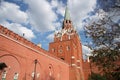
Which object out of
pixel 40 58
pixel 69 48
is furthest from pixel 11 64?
pixel 69 48

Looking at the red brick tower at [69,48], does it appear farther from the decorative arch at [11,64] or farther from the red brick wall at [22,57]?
the decorative arch at [11,64]

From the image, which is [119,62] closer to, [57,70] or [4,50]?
[4,50]

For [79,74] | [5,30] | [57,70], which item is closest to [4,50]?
[5,30]

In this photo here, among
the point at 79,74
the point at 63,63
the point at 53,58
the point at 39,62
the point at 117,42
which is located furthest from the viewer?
the point at 79,74

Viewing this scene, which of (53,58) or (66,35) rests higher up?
(66,35)

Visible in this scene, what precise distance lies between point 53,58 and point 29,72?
7.28m

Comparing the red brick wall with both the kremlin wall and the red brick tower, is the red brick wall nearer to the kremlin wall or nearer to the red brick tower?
the kremlin wall

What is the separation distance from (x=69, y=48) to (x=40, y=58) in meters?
14.5

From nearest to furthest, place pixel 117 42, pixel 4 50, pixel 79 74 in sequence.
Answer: pixel 117 42 < pixel 4 50 < pixel 79 74

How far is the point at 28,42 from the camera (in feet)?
64.0

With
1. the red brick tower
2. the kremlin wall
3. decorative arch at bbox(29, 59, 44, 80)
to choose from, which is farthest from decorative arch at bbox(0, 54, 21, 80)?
the red brick tower

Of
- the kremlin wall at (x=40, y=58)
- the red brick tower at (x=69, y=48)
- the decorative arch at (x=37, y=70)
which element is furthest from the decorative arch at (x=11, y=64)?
the red brick tower at (x=69, y=48)

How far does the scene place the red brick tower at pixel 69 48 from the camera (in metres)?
33.0

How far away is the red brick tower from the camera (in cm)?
3297
